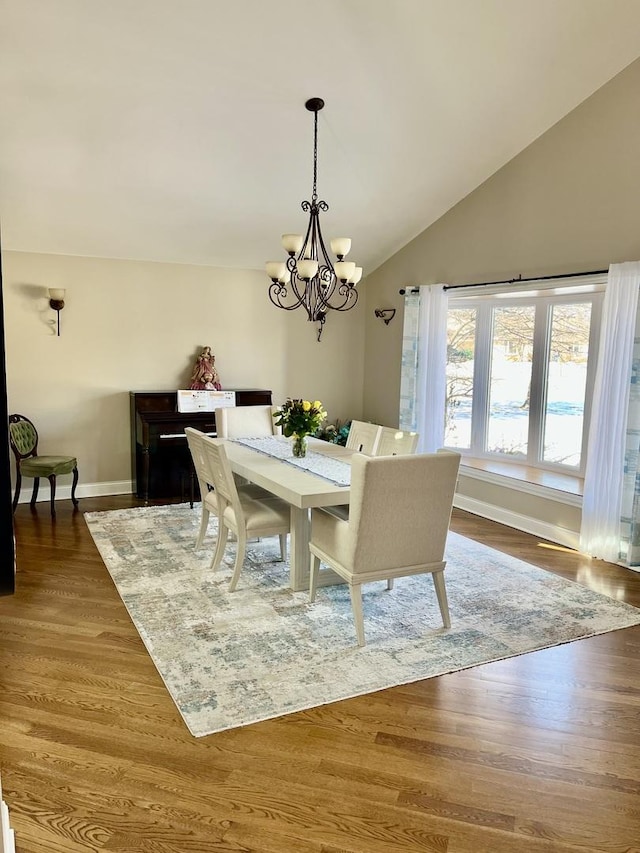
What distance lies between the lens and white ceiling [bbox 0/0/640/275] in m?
3.54

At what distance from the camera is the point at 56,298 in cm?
552

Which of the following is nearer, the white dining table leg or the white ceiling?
the white ceiling

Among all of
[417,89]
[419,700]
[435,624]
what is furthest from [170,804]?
[417,89]

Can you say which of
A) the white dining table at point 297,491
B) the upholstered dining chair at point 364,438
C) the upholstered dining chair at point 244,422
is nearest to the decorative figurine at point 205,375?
the upholstered dining chair at point 244,422

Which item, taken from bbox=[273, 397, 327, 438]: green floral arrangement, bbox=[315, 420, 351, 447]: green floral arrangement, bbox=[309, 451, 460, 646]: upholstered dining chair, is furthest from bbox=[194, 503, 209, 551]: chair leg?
bbox=[315, 420, 351, 447]: green floral arrangement

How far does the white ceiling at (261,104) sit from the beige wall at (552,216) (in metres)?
0.16

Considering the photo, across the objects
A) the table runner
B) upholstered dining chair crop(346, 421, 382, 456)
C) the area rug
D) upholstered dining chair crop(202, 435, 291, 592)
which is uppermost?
upholstered dining chair crop(346, 421, 382, 456)

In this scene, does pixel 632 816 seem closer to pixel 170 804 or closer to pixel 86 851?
pixel 170 804

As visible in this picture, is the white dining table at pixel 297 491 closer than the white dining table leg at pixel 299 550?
Yes

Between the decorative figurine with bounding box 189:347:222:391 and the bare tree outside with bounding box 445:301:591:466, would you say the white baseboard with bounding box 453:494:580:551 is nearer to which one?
the bare tree outside with bounding box 445:301:591:466

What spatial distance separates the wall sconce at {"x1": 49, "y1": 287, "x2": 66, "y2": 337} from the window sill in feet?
12.7

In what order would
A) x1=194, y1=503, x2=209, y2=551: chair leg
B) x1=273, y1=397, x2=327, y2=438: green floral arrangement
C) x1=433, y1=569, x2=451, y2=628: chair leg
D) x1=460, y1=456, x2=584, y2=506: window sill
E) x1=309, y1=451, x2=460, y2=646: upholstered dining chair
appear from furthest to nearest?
x1=460, y1=456, x2=584, y2=506: window sill
x1=194, y1=503, x2=209, y2=551: chair leg
x1=273, y1=397, x2=327, y2=438: green floral arrangement
x1=433, y1=569, x2=451, y2=628: chair leg
x1=309, y1=451, x2=460, y2=646: upholstered dining chair

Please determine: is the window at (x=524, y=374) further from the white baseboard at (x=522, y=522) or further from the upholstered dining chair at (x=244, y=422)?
the upholstered dining chair at (x=244, y=422)

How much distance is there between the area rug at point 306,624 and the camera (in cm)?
275
